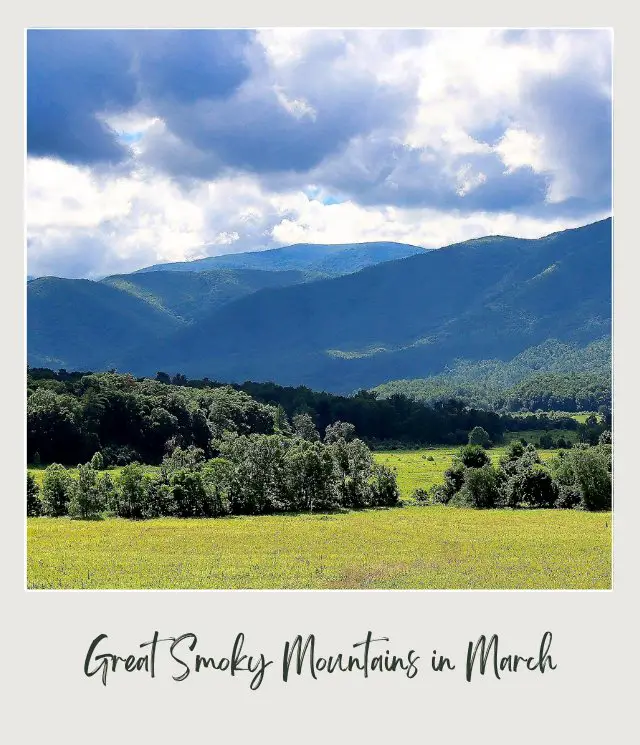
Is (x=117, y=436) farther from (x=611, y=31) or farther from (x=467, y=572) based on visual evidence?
(x=611, y=31)

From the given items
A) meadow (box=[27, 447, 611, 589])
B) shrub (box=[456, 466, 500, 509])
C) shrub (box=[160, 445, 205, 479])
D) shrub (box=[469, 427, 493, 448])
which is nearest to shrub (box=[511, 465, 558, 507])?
shrub (box=[456, 466, 500, 509])

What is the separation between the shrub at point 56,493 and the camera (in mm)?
33344

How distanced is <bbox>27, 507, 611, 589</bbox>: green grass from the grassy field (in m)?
12.8

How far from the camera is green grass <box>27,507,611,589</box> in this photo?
62.6 ft

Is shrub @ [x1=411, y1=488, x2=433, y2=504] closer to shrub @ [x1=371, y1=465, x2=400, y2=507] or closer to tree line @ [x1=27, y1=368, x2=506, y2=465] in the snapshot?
shrub @ [x1=371, y1=465, x2=400, y2=507]

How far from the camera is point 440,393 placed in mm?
139625

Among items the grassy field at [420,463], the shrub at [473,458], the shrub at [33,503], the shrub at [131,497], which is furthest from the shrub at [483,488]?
the shrub at [33,503]

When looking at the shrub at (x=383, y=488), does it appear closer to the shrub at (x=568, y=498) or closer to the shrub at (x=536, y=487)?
the shrub at (x=536, y=487)

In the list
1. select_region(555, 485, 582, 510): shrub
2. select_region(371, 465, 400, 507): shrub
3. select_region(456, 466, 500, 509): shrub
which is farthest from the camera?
select_region(456, 466, 500, 509): shrub

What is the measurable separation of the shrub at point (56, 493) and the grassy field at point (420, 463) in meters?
17.3

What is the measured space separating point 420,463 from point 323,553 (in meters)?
38.4

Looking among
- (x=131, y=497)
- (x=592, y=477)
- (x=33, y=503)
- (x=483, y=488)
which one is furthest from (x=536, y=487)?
(x=33, y=503)

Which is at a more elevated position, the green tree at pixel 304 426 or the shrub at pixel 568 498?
the green tree at pixel 304 426

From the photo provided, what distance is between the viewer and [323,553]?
23000mm
